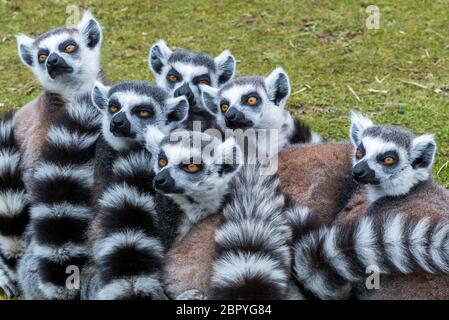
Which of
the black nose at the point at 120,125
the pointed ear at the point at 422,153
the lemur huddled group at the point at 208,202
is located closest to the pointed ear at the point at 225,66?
the lemur huddled group at the point at 208,202

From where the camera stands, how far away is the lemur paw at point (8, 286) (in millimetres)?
4957

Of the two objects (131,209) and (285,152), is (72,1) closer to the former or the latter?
(285,152)

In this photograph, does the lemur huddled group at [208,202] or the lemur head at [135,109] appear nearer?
the lemur huddled group at [208,202]

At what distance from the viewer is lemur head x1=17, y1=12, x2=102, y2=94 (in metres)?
5.73

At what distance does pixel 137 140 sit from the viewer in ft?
16.4

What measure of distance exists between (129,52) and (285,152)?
3474 millimetres

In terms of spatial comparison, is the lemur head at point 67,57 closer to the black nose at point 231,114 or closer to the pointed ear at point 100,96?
the pointed ear at point 100,96

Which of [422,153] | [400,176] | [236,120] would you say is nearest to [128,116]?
[236,120]

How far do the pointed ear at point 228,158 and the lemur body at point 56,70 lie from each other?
155cm

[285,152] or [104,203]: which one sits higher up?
[285,152]

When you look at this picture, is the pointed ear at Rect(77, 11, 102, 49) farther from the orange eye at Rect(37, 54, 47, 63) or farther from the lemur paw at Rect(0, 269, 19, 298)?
the lemur paw at Rect(0, 269, 19, 298)

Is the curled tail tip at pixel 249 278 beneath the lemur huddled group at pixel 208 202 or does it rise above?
beneath

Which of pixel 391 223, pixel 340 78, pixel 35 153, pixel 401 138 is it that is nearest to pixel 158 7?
pixel 340 78

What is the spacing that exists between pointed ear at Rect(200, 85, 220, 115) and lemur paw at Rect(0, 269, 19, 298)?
171 centimetres
